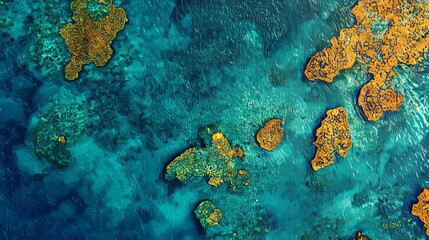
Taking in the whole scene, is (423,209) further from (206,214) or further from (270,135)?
(206,214)

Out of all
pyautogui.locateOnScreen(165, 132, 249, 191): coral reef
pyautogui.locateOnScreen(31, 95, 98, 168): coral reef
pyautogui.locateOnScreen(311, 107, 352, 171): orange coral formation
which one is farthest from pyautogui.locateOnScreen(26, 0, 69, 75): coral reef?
pyautogui.locateOnScreen(311, 107, 352, 171): orange coral formation

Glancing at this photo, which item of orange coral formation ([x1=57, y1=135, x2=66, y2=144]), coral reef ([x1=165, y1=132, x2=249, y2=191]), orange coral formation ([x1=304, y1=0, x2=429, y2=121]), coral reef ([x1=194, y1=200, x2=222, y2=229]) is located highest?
orange coral formation ([x1=304, y1=0, x2=429, y2=121])

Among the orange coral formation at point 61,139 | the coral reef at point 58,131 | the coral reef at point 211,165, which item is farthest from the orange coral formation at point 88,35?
the coral reef at point 211,165

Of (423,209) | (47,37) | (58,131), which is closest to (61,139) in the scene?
(58,131)

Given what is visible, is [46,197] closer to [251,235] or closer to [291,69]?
[251,235]

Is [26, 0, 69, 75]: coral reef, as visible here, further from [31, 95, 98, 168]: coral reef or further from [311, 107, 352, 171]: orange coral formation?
[311, 107, 352, 171]: orange coral formation

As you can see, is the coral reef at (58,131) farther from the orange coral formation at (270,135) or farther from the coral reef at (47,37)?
the orange coral formation at (270,135)

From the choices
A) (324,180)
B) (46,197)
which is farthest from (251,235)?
(46,197)
